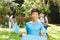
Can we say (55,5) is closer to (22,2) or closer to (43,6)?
(43,6)

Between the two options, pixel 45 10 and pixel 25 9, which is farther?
pixel 45 10

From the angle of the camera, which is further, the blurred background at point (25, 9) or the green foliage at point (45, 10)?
the green foliage at point (45, 10)

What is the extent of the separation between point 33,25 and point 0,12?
22586 millimetres

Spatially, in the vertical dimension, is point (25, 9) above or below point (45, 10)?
above

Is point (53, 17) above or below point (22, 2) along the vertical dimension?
below

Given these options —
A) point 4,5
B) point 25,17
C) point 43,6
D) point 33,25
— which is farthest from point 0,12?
point 33,25

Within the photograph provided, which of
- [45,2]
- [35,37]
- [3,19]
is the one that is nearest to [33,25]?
[35,37]

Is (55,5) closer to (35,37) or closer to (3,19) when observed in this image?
(3,19)

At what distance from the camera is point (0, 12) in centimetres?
2839

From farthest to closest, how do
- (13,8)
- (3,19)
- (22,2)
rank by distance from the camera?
(22,2), (13,8), (3,19)

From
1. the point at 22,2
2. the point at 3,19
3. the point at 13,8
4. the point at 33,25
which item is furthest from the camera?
the point at 22,2

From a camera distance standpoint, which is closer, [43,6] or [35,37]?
[35,37]

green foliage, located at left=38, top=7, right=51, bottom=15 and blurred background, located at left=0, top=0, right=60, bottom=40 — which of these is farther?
green foliage, located at left=38, top=7, right=51, bottom=15

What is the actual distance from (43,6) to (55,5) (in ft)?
4.94
